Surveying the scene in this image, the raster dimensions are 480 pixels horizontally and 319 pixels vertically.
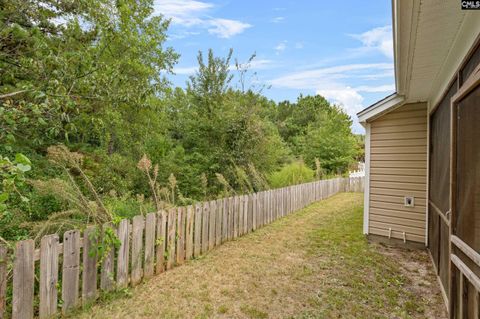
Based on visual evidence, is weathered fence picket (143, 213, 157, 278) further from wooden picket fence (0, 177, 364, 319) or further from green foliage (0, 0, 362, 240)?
green foliage (0, 0, 362, 240)

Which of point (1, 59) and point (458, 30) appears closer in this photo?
point (458, 30)

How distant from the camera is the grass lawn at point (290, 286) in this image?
9.23ft

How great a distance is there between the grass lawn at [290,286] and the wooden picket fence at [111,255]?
18 cm

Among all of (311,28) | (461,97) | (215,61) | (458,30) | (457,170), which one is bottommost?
(457,170)

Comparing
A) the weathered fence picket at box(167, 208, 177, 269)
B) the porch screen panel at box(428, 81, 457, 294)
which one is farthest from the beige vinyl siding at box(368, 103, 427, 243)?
the weathered fence picket at box(167, 208, 177, 269)

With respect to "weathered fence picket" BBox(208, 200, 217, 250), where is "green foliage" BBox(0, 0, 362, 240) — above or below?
above

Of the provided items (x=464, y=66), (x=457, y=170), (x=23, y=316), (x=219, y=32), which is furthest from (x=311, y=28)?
(x=23, y=316)

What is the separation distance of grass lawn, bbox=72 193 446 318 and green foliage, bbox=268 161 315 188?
146 inches

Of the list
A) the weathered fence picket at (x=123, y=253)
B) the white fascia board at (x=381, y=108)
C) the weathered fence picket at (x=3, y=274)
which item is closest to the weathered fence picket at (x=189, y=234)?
the weathered fence picket at (x=123, y=253)

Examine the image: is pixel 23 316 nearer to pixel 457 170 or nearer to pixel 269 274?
pixel 269 274

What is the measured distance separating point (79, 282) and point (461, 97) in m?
3.96

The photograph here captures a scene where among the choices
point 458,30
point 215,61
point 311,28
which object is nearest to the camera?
point 458,30

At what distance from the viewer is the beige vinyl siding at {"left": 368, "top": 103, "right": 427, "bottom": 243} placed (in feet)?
16.1

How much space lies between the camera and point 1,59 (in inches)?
158
